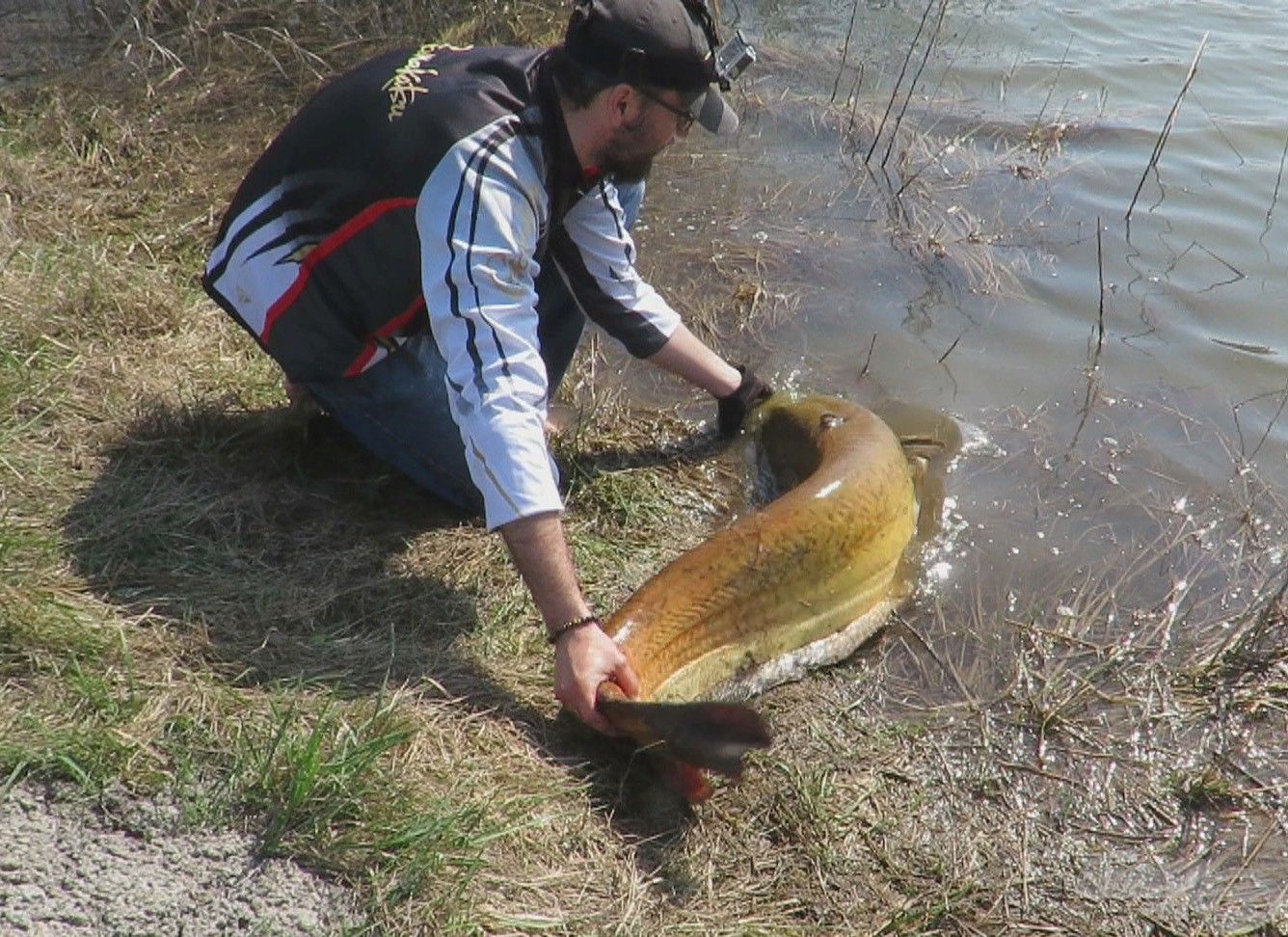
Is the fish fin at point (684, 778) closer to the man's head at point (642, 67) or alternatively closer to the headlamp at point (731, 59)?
the man's head at point (642, 67)

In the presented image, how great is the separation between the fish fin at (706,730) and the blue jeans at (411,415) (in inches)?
49.7

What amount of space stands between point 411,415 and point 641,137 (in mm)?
1129

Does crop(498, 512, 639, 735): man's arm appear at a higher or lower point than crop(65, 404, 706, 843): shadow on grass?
higher

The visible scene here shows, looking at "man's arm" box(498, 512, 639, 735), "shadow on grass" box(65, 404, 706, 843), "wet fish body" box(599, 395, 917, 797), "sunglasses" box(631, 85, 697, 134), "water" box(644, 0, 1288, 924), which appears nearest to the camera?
"wet fish body" box(599, 395, 917, 797)

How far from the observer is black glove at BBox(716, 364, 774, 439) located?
14.7 feet

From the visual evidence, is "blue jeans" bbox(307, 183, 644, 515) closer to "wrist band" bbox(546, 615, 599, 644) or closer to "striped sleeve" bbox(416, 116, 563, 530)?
"striped sleeve" bbox(416, 116, 563, 530)

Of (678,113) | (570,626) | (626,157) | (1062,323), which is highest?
(678,113)

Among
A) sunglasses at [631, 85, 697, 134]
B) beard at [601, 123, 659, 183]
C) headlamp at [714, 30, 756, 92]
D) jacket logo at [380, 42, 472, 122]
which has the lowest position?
beard at [601, 123, 659, 183]

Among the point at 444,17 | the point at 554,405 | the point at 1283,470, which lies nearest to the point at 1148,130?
the point at 1283,470

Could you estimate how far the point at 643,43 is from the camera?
2953mm

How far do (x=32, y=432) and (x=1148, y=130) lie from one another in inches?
245

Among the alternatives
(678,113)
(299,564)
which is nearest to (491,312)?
(678,113)

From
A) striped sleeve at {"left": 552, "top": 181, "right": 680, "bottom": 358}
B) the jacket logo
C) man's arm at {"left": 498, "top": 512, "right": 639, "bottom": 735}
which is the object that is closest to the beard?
striped sleeve at {"left": 552, "top": 181, "right": 680, "bottom": 358}

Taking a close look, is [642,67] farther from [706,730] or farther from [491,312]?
[706,730]
